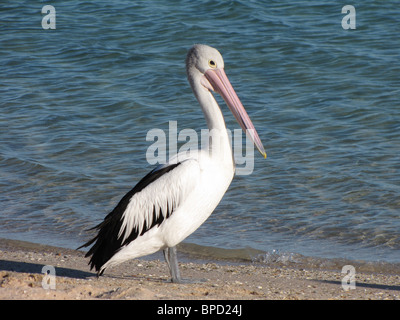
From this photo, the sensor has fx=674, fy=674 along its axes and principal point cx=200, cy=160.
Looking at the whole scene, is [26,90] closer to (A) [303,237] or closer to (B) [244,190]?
(B) [244,190]

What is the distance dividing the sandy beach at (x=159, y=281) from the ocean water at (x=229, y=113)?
1.44 feet

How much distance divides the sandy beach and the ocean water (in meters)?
0.44

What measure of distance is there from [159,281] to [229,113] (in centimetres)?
488

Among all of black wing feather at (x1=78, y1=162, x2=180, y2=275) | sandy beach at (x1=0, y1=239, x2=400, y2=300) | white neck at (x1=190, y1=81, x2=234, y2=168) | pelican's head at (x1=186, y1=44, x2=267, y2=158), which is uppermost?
Answer: pelican's head at (x1=186, y1=44, x2=267, y2=158)

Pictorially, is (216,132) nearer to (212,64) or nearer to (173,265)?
(212,64)

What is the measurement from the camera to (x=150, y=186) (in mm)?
4887

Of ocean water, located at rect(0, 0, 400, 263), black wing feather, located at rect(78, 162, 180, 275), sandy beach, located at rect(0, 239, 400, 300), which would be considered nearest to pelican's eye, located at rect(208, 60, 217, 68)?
black wing feather, located at rect(78, 162, 180, 275)

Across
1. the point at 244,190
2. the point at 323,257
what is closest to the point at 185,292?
the point at 323,257

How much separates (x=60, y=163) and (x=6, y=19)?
25.0 ft

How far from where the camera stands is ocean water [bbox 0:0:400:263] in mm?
6723

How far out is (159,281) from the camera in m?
5.09

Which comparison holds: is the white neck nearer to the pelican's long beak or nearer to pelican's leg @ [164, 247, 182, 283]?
the pelican's long beak

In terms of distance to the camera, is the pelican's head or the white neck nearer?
the white neck

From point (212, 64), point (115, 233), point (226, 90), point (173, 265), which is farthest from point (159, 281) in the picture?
point (212, 64)
